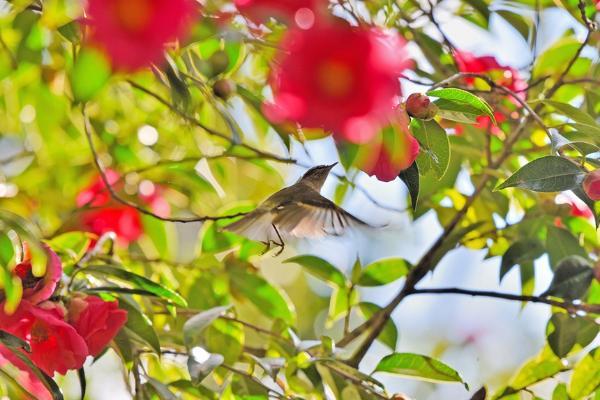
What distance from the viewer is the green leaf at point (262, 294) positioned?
62.6 inches

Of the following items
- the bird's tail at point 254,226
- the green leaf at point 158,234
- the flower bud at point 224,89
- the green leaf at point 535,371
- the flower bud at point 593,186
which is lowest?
the green leaf at point 158,234

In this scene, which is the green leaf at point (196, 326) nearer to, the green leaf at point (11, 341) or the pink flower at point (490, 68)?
the green leaf at point (11, 341)

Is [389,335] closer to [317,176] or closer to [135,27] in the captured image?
[317,176]

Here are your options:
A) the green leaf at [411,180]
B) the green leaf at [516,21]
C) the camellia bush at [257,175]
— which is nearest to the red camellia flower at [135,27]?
the camellia bush at [257,175]

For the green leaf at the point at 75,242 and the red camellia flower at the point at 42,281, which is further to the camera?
the green leaf at the point at 75,242

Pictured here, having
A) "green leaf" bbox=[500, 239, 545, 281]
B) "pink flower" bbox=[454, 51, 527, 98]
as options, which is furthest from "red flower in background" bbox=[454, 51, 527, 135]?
"green leaf" bbox=[500, 239, 545, 281]

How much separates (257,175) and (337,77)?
4.64 feet

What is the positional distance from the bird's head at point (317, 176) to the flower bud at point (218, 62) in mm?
270

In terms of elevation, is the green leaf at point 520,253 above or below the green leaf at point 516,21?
below

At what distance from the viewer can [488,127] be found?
5.08 ft

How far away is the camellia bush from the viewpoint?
2.85ft

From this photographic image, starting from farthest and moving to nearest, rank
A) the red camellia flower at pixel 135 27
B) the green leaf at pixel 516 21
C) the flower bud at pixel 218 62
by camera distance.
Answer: the green leaf at pixel 516 21
the flower bud at pixel 218 62
the red camellia flower at pixel 135 27

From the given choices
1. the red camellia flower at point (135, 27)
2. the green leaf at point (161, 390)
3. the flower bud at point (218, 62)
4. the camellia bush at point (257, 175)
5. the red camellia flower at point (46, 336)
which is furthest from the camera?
the flower bud at point (218, 62)

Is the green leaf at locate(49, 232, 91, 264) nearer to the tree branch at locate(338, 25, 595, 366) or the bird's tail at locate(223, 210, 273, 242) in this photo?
the bird's tail at locate(223, 210, 273, 242)
